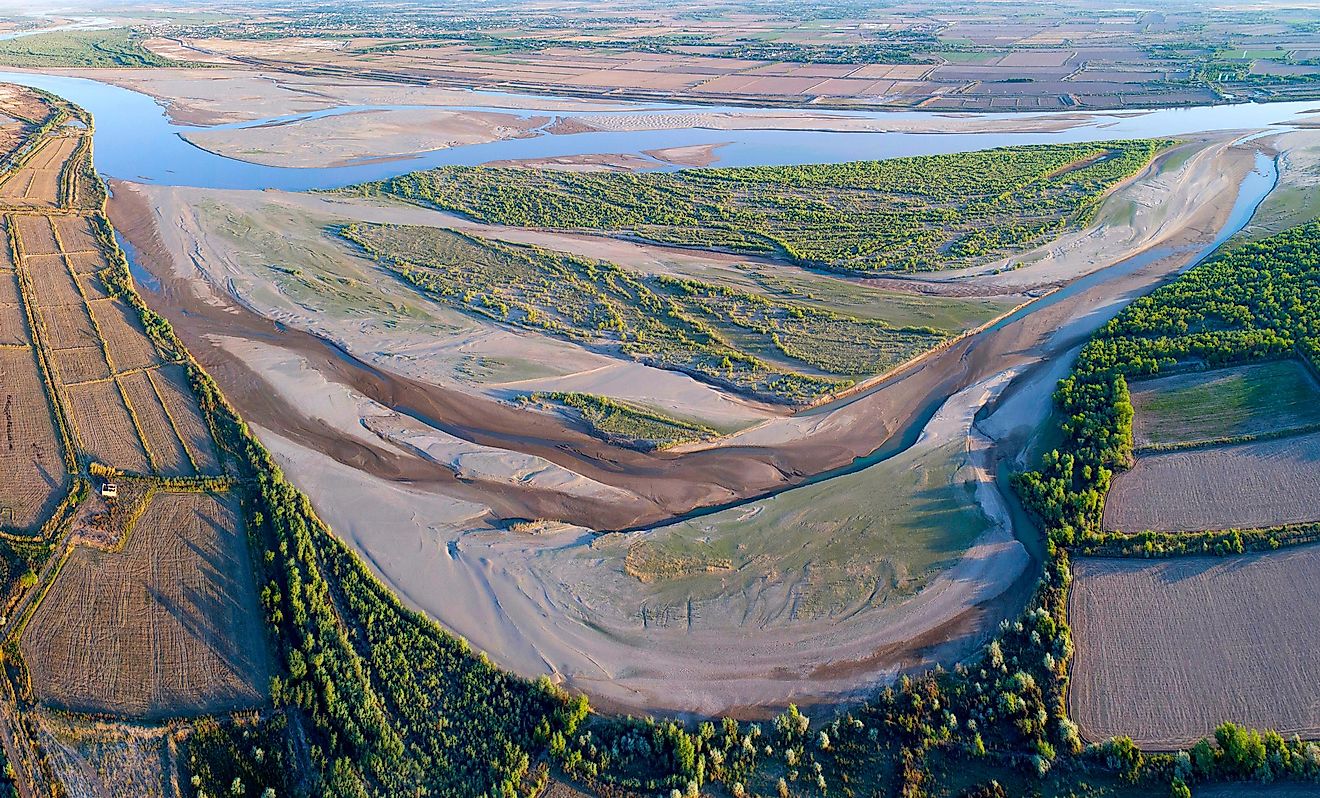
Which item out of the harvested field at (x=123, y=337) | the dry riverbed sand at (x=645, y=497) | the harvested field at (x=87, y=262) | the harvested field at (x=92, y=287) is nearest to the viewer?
the dry riverbed sand at (x=645, y=497)

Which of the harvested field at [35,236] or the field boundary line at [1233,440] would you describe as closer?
the field boundary line at [1233,440]

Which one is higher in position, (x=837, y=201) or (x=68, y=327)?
(x=837, y=201)

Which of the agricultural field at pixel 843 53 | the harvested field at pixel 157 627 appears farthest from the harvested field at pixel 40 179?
the agricultural field at pixel 843 53

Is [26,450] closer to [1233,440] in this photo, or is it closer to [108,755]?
[108,755]

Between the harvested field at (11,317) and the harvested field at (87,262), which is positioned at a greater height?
the harvested field at (87,262)

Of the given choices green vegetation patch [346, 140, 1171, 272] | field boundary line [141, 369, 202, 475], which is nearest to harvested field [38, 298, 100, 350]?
field boundary line [141, 369, 202, 475]

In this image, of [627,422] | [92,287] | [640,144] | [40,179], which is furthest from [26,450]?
[640,144]

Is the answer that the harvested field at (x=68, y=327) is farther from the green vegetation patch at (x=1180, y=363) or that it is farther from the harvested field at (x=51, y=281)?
the green vegetation patch at (x=1180, y=363)
